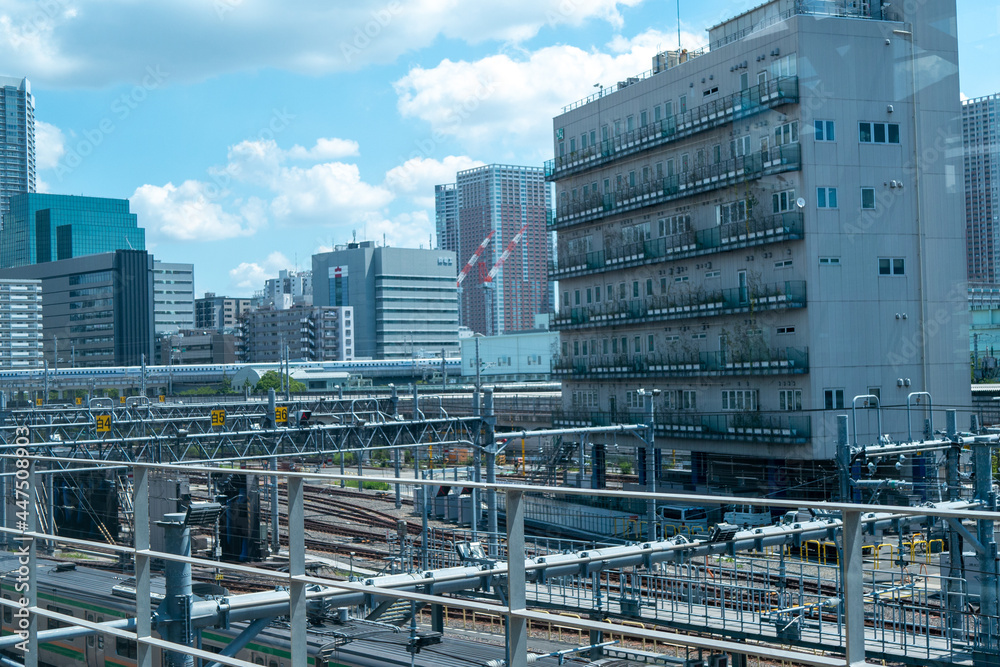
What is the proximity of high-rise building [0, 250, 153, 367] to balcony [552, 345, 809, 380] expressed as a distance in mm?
107215

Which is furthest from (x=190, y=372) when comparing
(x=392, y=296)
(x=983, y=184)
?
(x=983, y=184)

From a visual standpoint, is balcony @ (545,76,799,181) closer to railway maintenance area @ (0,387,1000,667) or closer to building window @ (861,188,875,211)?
building window @ (861,188,875,211)

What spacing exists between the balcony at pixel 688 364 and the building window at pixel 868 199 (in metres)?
5.11

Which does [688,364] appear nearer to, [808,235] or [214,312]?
[808,235]

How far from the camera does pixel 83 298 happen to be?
137 meters

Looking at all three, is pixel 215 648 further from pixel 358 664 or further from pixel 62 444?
pixel 62 444

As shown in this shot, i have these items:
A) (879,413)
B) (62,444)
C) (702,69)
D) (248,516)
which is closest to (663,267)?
(702,69)

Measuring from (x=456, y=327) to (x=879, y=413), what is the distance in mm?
132173

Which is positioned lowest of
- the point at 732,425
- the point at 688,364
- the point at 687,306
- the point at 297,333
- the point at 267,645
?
the point at 267,645

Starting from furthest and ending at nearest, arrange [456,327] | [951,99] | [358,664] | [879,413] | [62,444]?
[456,327], [951,99], [879,413], [62,444], [358,664]

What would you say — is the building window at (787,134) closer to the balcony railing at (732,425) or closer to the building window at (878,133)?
the building window at (878,133)

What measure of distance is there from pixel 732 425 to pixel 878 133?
10661mm

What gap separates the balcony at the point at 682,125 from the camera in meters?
30.9

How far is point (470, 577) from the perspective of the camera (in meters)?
10.0
